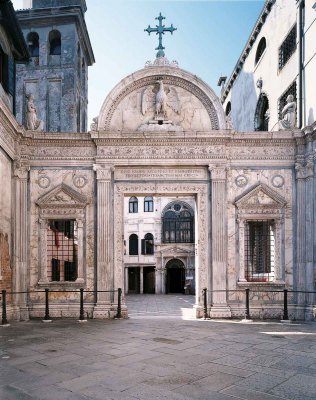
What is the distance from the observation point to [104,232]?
13.3 meters

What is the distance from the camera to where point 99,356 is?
7879mm

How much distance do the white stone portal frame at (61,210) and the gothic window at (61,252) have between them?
1.08 ft

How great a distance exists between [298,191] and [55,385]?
394 inches

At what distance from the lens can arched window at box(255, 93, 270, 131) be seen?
19.3 m

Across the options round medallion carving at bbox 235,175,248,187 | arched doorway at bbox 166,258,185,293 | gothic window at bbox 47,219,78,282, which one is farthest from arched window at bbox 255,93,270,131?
arched doorway at bbox 166,258,185,293

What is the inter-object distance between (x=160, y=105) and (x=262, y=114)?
317 inches

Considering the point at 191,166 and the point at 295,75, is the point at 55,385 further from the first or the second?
the point at 295,75

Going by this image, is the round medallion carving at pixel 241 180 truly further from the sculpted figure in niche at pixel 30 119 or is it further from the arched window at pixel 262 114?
the sculpted figure in niche at pixel 30 119

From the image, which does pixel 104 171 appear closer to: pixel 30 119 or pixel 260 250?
pixel 30 119

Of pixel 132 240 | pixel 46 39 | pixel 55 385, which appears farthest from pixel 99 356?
pixel 132 240

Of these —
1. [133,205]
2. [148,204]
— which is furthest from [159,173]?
[133,205]

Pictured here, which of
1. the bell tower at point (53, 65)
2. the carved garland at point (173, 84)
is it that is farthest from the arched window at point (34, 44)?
the carved garland at point (173, 84)

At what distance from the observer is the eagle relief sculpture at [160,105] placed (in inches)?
539

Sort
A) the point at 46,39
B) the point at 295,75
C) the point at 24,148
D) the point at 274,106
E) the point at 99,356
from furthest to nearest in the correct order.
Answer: the point at 46,39
the point at 274,106
the point at 295,75
the point at 24,148
the point at 99,356
